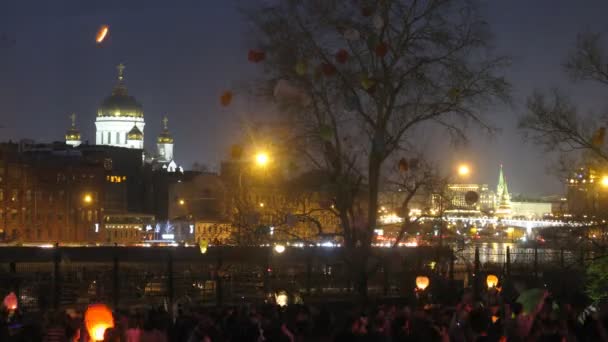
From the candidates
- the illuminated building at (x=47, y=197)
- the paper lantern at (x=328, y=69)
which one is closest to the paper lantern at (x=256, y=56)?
the paper lantern at (x=328, y=69)

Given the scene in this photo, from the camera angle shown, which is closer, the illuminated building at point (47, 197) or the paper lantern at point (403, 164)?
the paper lantern at point (403, 164)

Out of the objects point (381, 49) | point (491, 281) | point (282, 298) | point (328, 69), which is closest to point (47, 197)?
point (491, 281)

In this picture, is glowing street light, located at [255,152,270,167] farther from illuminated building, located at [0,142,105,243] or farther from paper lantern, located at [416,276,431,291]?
illuminated building, located at [0,142,105,243]

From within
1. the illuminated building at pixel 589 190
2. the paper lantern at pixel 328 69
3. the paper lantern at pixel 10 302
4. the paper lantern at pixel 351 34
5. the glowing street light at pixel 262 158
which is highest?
the paper lantern at pixel 351 34

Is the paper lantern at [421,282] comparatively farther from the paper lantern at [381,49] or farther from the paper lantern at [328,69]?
the paper lantern at [381,49]

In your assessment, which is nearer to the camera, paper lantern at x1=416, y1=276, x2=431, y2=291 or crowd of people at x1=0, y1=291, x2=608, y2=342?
crowd of people at x1=0, y1=291, x2=608, y2=342

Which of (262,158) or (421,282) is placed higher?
(262,158)

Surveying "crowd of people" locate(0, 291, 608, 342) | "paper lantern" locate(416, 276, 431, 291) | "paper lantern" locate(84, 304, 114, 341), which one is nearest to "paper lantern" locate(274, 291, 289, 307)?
"paper lantern" locate(416, 276, 431, 291)

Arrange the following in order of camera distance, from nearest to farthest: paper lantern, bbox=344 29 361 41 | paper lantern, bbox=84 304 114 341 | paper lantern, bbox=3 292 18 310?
paper lantern, bbox=84 304 114 341, paper lantern, bbox=3 292 18 310, paper lantern, bbox=344 29 361 41

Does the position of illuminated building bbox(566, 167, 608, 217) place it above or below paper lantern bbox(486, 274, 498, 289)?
above

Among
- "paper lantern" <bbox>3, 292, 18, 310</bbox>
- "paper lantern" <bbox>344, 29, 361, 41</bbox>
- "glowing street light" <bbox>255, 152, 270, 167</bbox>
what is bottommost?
"paper lantern" <bbox>3, 292, 18, 310</bbox>

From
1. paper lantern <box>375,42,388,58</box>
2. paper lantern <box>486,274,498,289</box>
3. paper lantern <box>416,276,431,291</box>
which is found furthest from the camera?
paper lantern <box>486,274,498,289</box>

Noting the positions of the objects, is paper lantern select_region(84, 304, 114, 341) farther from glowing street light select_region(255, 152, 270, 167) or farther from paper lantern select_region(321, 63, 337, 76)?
paper lantern select_region(321, 63, 337, 76)

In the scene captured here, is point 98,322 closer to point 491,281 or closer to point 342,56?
point 342,56
